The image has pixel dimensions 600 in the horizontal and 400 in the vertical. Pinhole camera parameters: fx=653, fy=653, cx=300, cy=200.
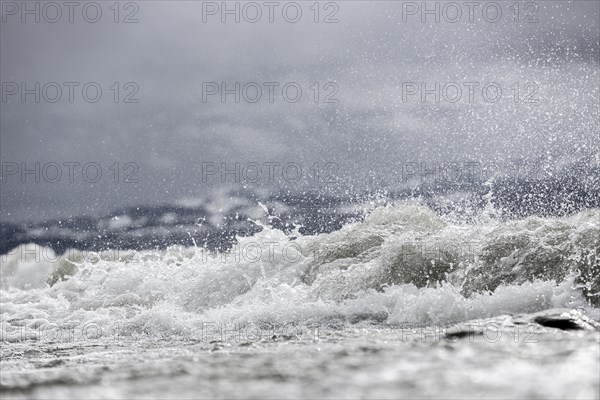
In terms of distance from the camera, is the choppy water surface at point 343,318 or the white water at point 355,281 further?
the white water at point 355,281

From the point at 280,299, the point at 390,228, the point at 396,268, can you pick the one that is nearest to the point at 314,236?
the point at 390,228

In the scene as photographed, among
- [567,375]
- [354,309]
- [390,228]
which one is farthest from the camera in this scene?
[390,228]

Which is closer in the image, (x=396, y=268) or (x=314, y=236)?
(x=396, y=268)

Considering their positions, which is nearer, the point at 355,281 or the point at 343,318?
the point at 343,318

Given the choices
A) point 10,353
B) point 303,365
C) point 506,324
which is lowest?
point 10,353

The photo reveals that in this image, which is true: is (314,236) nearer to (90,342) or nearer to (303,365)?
(90,342)

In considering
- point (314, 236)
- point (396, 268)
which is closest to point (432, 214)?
point (314, 236)

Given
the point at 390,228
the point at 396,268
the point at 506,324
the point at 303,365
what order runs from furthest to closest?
the point at 390,228 → the point at 396,268 → the point at 506,324 → the point at 303,365

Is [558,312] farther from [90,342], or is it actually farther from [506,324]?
[90,342]

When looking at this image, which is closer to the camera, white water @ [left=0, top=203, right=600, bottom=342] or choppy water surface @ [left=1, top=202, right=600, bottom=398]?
choppy water surface @ [left=1, top=202, right=600, bottom=398]

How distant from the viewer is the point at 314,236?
8586mm

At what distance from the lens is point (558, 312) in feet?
10.2

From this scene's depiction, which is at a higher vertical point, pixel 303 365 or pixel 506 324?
pixel 303 365

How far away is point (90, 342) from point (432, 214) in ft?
16.7
